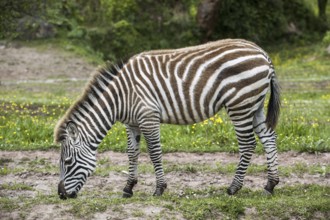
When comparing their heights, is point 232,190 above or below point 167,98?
below

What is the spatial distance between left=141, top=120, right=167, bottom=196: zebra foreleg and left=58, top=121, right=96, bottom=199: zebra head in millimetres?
830

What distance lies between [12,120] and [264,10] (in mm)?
20163

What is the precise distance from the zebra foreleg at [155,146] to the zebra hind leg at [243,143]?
3.31 ft

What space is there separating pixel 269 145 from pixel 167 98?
1675mm

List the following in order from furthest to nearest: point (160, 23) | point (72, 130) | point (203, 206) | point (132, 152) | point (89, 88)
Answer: point (160, 23), point (132, 152), point (89, 88), point (72, 130), point (203, 206)

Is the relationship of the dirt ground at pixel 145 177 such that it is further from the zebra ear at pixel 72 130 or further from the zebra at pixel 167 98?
the zebra ear at pixel 72 130

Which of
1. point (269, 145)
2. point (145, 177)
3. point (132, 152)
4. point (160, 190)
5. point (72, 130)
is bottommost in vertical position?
point (145, 177)

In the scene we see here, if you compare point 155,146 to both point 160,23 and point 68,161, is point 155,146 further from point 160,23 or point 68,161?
point 160,23

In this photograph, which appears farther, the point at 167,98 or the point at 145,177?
the point at 145,177

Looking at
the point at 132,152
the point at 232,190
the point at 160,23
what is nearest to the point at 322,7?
the point at 160,23

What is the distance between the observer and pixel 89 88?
324 inches

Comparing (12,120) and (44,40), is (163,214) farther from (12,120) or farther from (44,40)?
(44,40)

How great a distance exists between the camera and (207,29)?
94.1 feet

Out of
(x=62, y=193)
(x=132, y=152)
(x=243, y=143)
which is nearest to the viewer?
(x=62, y=193)
